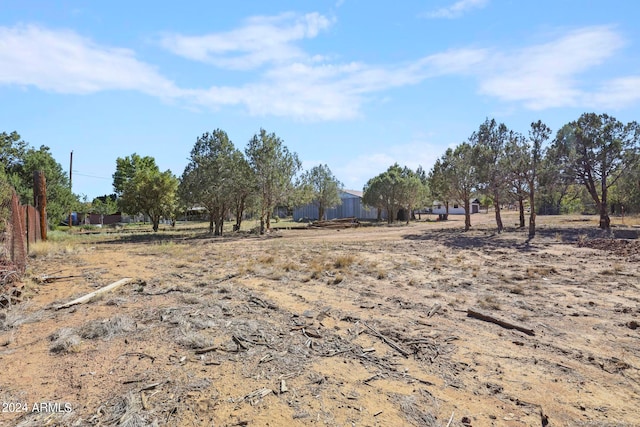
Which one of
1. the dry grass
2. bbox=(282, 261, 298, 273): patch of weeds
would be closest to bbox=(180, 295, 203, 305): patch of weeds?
the dry grass

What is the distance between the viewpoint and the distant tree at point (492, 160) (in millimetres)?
29547

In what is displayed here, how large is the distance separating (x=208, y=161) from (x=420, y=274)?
2190 centimetres

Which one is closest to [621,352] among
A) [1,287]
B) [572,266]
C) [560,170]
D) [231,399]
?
[231,399]

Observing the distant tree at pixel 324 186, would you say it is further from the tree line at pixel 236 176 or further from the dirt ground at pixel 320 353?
the dirt ground at pixel 320 353

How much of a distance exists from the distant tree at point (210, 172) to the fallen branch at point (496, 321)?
2505 cm

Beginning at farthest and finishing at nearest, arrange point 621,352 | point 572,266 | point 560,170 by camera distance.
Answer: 1. point 560,170
2. point 572,266
3. point 621,352

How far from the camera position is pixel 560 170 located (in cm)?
2969

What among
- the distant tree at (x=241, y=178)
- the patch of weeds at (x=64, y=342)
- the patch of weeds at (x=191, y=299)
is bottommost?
the patch of weeds at (x=64, y=342)

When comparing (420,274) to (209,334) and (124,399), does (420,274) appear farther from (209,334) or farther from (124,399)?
(124,399)

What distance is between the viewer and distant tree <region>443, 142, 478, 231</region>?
3319 cm

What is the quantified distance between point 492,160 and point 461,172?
3.74 meters

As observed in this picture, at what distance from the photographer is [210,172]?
30078 mm

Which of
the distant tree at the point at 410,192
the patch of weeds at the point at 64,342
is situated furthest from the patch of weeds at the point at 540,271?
the distant tree at the point at 410,192

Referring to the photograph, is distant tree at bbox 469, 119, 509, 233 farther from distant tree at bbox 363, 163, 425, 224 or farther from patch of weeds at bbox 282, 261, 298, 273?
patch of weeds at bbox 282, 261, 298, 273
